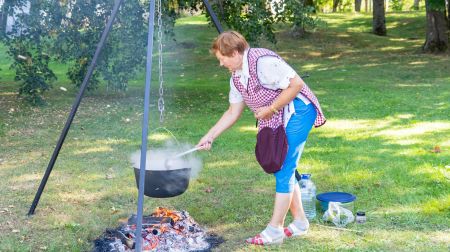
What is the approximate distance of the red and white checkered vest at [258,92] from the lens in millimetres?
3824

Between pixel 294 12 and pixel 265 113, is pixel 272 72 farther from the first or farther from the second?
pixel 294 12

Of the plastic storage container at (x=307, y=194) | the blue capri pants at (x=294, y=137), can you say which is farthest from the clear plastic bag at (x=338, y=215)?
the blue capri pants at (x=294, y=137)

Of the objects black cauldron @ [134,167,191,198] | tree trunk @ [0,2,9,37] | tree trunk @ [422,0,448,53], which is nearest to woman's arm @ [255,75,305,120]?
black cauldron @ [134,167,191,198]

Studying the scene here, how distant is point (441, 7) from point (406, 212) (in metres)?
11.3

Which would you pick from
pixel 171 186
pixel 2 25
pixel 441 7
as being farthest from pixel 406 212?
pixel 441 7

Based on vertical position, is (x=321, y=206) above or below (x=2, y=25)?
below

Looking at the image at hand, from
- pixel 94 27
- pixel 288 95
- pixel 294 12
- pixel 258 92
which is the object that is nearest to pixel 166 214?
pixel 258 92

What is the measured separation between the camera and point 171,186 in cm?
385

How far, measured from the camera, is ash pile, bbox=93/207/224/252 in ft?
13.2

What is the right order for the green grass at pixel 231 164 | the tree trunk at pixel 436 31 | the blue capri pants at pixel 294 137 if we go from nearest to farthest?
the blue capri pants at pixel 294 137 → the green grass at pixel 231 164 → the tree trunk at pixel 436 31

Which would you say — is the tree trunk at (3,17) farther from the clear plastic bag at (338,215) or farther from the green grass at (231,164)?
the clear plastic bag at (338,215)

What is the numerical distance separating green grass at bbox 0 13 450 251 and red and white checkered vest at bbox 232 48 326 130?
34.3 inches

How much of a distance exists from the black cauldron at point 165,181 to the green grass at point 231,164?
0.60 metres

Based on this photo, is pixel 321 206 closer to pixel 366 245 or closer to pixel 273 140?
pixel 366 245
